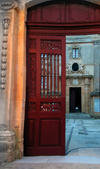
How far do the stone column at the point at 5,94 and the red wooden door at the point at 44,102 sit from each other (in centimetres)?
67

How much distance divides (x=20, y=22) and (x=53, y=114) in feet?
9.44

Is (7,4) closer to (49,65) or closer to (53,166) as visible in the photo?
(49,65)

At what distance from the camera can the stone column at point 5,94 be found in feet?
14.9

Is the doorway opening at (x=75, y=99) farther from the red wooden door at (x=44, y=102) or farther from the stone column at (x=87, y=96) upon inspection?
the red wooden door at (x=44, y=102)

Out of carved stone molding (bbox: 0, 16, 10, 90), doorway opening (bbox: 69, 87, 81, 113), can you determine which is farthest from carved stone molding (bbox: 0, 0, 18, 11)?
doorway opening (bbox: 69, 87, 81, 113)

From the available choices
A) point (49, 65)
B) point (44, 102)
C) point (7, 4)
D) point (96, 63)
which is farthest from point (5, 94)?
point (96, 63)

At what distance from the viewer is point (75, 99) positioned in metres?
19.0

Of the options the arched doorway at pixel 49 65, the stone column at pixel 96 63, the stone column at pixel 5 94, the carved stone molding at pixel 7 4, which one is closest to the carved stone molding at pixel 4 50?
the stone column at pixel 5 94

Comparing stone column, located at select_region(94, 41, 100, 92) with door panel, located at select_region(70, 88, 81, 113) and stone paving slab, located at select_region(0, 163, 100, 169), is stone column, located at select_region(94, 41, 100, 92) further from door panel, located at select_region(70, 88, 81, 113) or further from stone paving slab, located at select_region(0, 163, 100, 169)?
stone paving slab, located at select_region(0, 163, 100, 169)

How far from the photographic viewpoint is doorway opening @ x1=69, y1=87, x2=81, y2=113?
1872cm

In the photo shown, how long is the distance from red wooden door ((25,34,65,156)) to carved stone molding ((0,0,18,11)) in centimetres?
96

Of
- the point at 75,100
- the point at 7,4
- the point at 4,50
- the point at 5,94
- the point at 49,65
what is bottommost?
the point at 75,100

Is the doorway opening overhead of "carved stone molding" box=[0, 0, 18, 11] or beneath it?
beneath

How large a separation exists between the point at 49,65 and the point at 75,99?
45.9 ft
